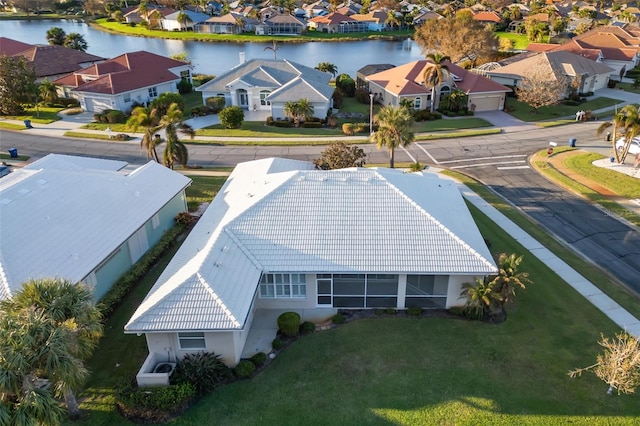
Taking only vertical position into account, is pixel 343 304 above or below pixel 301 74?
below

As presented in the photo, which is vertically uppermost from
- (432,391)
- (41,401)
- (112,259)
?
(41,401)

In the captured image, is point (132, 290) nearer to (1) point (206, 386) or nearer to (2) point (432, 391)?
(1) point (206, 386)

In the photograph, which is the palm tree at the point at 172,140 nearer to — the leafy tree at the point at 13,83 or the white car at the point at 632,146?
the leafy tree at the point at 13,83

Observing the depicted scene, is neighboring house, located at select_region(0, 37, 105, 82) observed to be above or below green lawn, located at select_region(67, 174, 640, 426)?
above

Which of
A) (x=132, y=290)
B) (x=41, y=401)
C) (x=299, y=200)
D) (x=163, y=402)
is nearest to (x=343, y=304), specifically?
(x=299, y=200)

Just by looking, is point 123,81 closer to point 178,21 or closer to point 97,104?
point 97,104

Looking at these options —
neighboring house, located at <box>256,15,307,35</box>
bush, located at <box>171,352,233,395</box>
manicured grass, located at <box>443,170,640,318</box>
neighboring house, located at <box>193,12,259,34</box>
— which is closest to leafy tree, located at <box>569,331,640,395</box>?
manicured grass, located at <box>443,170,640,318</box>

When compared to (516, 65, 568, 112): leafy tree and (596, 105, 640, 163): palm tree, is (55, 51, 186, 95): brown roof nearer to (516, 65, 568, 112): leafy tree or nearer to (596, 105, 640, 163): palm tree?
(516, 65, 568, 112): leafy tree
